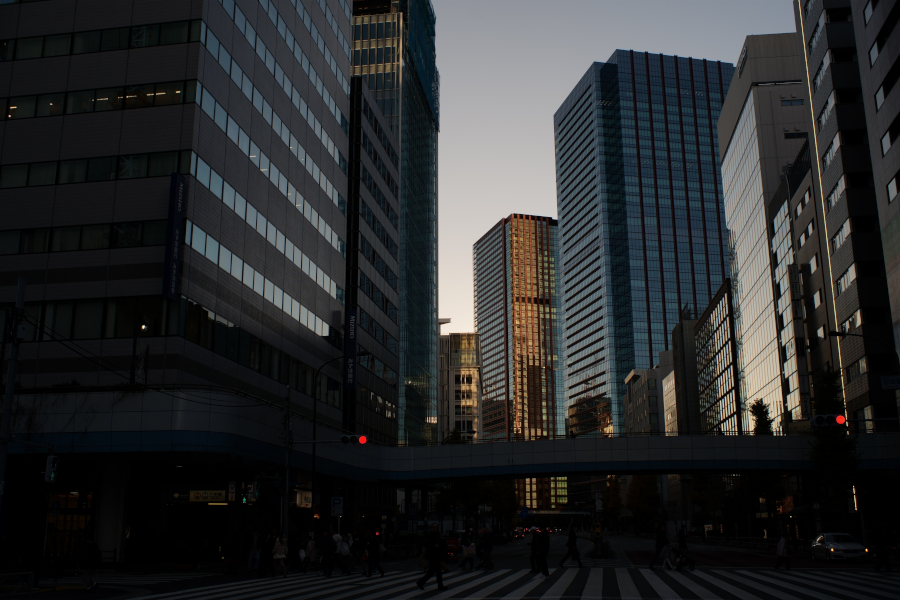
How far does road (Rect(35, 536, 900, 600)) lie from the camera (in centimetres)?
2234

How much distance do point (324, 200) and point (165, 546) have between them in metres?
32.0

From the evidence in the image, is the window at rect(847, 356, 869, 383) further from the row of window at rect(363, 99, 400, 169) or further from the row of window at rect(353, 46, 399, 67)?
the row of window at rect(353, 46, 399, 67)

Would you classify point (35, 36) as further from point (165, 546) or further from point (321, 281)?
point (165, 546)

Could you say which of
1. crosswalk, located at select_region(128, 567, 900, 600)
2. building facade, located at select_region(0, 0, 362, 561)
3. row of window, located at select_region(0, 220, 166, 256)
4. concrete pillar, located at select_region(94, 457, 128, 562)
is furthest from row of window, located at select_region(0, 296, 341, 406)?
crosswalk, located at select_region(128, 567, 900, 600)

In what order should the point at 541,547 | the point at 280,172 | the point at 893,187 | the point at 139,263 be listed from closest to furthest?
the point at 541,547 → the point at 139,263 → the point at 893,187 → the point at 280,172

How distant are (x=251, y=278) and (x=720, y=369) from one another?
98.1m

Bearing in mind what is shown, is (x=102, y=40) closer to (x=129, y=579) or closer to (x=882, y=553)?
(x=129, y=579)

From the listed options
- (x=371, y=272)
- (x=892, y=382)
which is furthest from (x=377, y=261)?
(x=892, y=382)

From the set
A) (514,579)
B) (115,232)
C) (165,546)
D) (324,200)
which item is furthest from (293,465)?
(324,200)

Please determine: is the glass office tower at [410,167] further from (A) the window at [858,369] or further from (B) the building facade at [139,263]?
(B) the building facade at [139,263]

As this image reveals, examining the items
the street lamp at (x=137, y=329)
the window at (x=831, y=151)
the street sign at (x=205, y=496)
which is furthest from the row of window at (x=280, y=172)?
the window at (x=831, y=151)

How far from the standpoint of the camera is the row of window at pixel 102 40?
1825 inches

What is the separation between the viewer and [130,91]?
45.8 m

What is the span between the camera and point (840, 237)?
69938 mm
